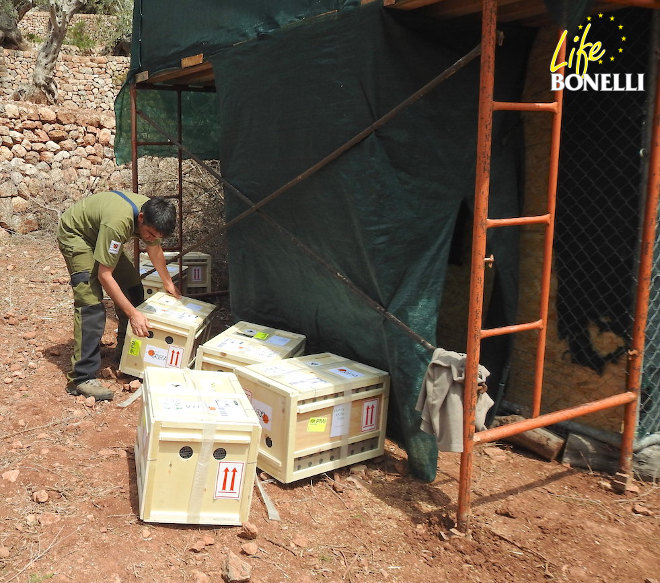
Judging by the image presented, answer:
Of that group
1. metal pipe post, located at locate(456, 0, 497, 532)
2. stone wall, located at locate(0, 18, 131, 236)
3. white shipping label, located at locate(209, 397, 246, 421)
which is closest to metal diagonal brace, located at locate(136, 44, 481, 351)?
metal pipe post, located at locate(456, 0, 497, 532)

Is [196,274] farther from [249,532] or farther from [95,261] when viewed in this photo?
[249,532]

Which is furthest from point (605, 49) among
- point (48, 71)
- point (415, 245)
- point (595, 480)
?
point (48, 71)

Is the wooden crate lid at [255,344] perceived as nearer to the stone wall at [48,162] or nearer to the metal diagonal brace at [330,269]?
the metal diagonal brace at [330,269]

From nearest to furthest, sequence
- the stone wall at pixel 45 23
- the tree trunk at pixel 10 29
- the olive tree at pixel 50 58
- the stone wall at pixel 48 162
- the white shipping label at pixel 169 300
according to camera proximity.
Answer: the white shipping label at pixel 169 300 < the stone wall at pixel 48 162 < the olive tree at pixel 50 58 < the tree trunk at pixel 10 29 < the stone wall at pixel 45 23

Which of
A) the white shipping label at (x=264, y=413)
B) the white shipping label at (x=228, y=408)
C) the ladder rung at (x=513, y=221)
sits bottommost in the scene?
the white shipping label at (x=264, y=413)

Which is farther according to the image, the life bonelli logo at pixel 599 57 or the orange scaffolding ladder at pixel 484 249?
the life bonelli logo at pixel 599 57

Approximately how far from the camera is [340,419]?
3.92 m

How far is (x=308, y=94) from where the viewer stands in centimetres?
449

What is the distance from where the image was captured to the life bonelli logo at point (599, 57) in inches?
151

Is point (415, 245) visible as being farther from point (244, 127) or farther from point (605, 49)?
point (244, 127)

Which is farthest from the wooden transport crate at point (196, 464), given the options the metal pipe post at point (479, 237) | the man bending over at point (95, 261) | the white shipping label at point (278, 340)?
the man bending over at point (95, 261)

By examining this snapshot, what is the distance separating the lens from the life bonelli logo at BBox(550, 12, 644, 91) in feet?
12.6

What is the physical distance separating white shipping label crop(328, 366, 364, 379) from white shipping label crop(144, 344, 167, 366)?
1702mm

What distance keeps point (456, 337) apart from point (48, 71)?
16216mm
